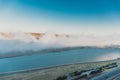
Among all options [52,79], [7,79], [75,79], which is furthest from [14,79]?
[75,79]

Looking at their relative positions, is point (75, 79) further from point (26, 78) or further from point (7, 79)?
point (7, 79)

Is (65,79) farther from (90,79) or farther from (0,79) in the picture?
(0,79)

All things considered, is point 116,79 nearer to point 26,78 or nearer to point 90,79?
point 90,79

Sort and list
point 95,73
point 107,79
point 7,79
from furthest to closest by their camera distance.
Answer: point 7,79, point 95,73, point 107,79

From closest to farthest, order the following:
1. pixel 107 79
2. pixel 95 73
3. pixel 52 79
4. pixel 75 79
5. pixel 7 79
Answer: pixel 107 79, pixel 75 79, pixel 52 79, pixel 95 73, pixel 7 79

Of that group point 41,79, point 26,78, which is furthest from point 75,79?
point 26,78

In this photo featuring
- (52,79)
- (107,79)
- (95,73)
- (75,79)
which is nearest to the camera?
(107,79)

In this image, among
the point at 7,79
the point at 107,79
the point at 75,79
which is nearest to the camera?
the point at 107,79

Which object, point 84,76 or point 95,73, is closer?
point 84,76

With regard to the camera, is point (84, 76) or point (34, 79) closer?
point (84, 76)
